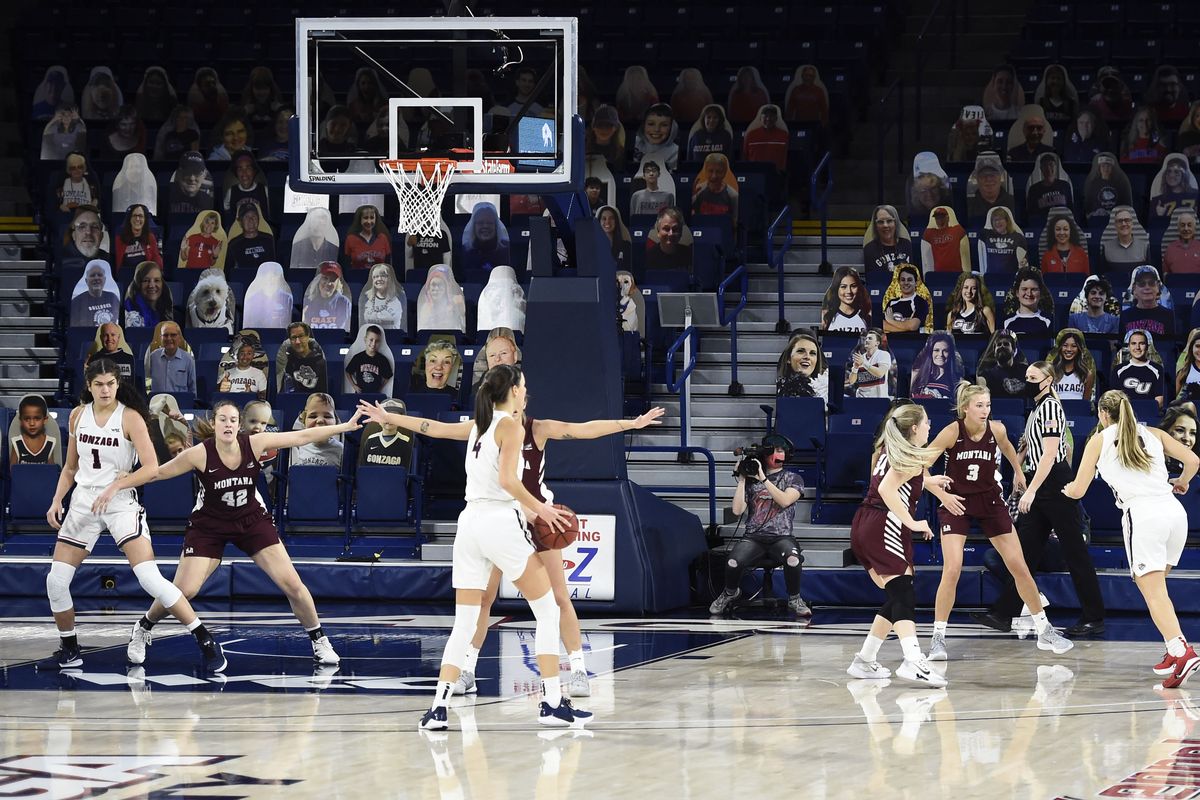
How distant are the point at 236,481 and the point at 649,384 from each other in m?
7.16

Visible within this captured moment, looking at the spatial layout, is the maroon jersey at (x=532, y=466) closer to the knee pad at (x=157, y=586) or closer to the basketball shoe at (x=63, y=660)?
the knee pad at (x=157, y=586)

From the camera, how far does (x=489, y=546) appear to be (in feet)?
26.0

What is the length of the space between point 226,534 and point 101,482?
2.90 feet

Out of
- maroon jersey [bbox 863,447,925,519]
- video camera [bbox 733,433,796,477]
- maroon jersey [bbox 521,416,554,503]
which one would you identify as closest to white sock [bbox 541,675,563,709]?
maroon jersey [bbox 521,416,554,503]

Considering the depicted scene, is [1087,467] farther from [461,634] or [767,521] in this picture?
[461,634]

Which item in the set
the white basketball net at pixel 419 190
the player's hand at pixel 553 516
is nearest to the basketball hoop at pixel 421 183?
the white basketball net at pixel 419 190

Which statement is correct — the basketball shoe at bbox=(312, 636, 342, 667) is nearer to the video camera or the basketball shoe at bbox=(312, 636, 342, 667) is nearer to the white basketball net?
the white basketball net

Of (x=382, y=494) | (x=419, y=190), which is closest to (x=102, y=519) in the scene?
(x=419, y=190)

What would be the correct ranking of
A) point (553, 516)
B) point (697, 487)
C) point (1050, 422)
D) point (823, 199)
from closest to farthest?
point (553, 516) < point (1050, 422) < point (697, 487) < point (823, 199)

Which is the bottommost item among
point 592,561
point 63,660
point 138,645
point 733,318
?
point 63,660

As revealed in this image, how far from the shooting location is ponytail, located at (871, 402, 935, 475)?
9.76m

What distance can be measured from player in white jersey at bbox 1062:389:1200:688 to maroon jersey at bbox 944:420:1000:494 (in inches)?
30.3

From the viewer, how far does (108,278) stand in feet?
57.1

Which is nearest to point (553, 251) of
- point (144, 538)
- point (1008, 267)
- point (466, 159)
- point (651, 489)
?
point (466, 159)
